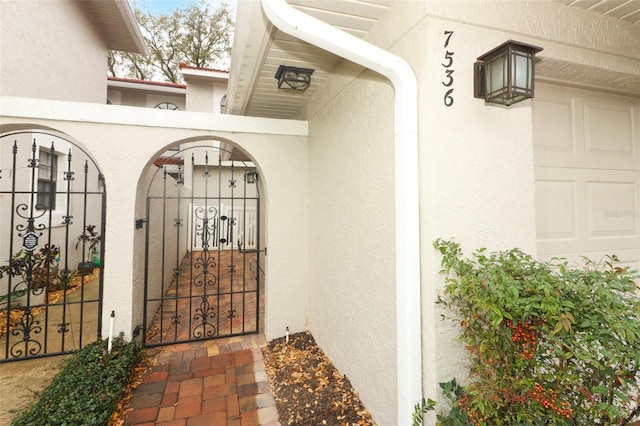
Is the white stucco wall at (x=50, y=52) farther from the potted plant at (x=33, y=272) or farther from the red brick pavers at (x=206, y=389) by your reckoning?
the red brick pavers at (x=206, y=389)

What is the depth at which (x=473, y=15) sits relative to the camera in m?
2.03

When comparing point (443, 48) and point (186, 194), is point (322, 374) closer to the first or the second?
point (443, 48)

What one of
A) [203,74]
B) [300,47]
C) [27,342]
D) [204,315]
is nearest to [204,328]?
[204,315]

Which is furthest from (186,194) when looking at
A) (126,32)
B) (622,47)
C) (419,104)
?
(622,47)

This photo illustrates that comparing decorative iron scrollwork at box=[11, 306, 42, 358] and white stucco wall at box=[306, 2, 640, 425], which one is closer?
white stucco wall at box=[306, 2, 640, 425]

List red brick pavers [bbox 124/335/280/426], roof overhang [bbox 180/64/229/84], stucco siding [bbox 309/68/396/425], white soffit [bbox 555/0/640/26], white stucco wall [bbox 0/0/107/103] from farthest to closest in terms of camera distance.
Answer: roof overhang [bbox 180/64/229/84] → white stucco wall [bbox 0/0/107/103] → red brick pavers [bbox 124/335/280/426] → stucco siding [bbox 309/68/396/425] → white soffit [bbox 555/0/640/26]

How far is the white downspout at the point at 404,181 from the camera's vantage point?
6.51ft

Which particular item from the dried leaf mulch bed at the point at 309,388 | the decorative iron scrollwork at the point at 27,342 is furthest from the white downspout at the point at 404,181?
the decorative iron scrollwork at the point at 27,342

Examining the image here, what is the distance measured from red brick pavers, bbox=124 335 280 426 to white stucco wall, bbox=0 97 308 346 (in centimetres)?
61

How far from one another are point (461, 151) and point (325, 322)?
272 cm

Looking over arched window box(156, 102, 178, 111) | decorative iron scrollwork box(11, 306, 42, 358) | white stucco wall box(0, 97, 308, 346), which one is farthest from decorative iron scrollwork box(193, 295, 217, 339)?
arched window box(156, 102, 178, 111)

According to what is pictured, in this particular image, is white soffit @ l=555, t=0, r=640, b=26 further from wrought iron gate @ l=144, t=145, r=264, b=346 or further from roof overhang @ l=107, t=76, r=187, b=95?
roof overhang @ l=107, t=76, r=187, b=95

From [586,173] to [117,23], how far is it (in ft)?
37.8

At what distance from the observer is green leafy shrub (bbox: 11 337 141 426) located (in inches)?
96.9
